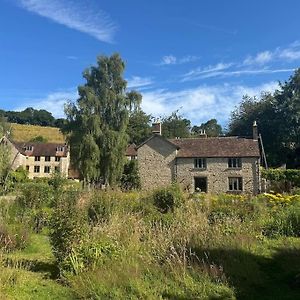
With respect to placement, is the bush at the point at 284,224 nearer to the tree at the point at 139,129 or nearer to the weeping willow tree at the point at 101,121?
the weeping willow tree at the point at 101,121

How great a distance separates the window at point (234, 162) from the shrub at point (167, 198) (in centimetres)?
2750

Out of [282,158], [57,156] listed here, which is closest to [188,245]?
[282,158]

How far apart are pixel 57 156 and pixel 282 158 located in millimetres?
41032

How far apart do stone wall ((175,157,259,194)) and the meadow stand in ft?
98.7

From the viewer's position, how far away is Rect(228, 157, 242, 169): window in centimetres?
4228

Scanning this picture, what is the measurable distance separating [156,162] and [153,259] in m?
37.0

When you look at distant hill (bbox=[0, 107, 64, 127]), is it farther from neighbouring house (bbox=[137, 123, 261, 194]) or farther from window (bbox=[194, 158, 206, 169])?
window (bbox=[194, 158, 206, 169])

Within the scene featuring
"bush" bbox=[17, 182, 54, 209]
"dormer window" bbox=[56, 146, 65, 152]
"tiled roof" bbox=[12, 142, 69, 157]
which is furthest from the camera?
"dormer window" bbox=[56, 146, 65, 152]

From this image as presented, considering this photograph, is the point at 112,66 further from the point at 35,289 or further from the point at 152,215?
the point at 35,289

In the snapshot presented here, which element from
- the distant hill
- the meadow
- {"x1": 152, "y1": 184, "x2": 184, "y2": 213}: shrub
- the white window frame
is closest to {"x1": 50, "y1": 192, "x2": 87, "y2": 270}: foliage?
the meadow

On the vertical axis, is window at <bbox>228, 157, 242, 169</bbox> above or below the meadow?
above

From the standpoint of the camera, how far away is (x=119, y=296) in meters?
6.77

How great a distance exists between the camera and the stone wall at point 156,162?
4484 cm

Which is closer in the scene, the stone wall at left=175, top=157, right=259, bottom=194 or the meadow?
the meadow
